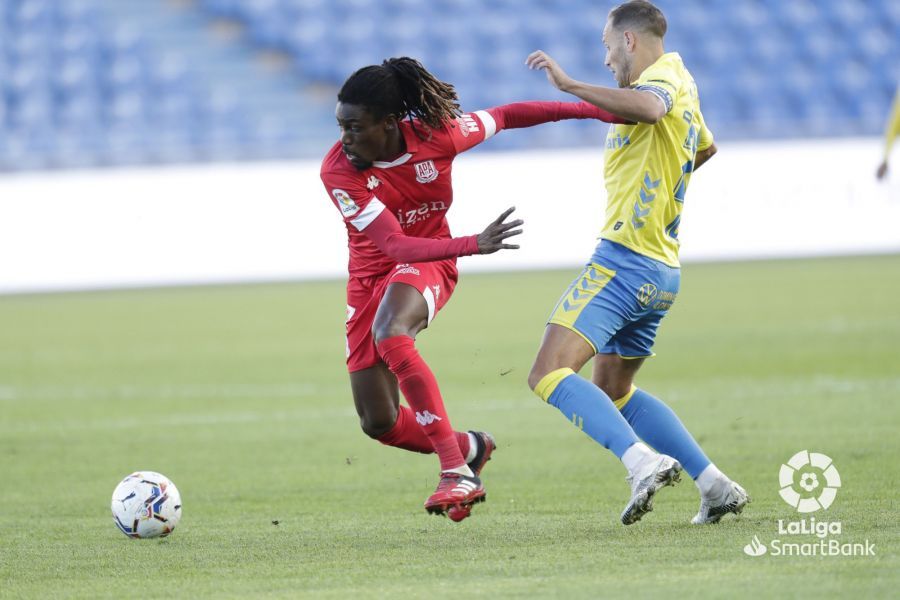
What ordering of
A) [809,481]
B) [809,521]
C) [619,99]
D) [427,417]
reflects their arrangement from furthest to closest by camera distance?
[809,481], [427,417], [809,521], [619,99]

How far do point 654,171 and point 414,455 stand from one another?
344 centimetres

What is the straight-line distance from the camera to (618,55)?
5695 mm

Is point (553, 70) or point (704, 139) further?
point (704, 139)

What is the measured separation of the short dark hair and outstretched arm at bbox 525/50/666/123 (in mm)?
495

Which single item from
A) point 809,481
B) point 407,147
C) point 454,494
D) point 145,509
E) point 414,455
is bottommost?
point 414,455

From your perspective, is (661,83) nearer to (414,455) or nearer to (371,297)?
(371,297)

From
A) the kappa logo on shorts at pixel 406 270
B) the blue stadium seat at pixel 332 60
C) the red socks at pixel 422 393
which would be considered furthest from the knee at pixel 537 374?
the blue stadium seat at pixel 332 60

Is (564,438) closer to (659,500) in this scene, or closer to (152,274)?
(659,500)

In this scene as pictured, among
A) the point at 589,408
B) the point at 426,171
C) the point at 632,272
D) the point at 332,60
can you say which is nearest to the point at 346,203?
the point at 426,171

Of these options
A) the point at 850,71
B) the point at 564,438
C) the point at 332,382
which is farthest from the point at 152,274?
the point at 850,71

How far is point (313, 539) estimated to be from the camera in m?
5.51

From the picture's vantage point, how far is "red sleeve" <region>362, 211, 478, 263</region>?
5305mm

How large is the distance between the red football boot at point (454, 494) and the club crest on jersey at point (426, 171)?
4.15 ft

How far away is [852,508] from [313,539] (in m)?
2.16
